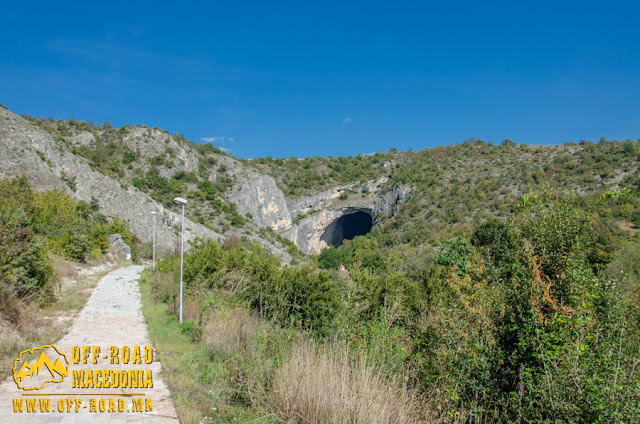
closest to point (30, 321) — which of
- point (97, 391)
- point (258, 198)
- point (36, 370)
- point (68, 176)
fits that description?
point (36, 370)

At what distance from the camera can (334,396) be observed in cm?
377

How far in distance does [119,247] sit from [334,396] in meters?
30.7

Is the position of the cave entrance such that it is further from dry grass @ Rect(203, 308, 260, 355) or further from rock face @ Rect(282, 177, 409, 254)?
dry grass @ Rect(203, 308, 260, 355)

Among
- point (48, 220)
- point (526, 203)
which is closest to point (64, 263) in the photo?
point (48, 220)

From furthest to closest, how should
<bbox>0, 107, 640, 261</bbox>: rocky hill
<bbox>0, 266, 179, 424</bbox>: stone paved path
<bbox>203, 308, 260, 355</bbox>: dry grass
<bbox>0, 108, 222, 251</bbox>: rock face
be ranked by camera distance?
<bbox>0, 107, 640, 261</bbox>: rocky hill
<bbox>0, 108, 222, 251</bbox>: rock face
<bbox>203, 308, 260, 355</bbox>: dry grass
<bbox>0, 266, 179, 424</bbox>: stone paved path

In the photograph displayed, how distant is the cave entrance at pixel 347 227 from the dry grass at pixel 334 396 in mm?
72086

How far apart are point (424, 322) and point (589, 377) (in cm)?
246

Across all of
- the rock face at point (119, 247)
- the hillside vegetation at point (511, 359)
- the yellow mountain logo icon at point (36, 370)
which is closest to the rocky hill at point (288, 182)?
the rock face at point (119, 247)

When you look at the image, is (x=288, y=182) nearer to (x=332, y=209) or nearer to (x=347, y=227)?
(x=332, y=209)

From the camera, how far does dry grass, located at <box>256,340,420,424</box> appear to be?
11.9 feet

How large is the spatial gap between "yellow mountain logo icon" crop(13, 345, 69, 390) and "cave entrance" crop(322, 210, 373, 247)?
70.4 metres

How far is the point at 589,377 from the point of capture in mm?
3387

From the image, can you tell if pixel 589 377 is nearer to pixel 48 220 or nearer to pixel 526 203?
pixel 526 203

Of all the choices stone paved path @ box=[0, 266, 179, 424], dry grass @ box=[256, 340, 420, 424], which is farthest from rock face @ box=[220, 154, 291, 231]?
dry grass @ box=[256, 340, 420, 424]
